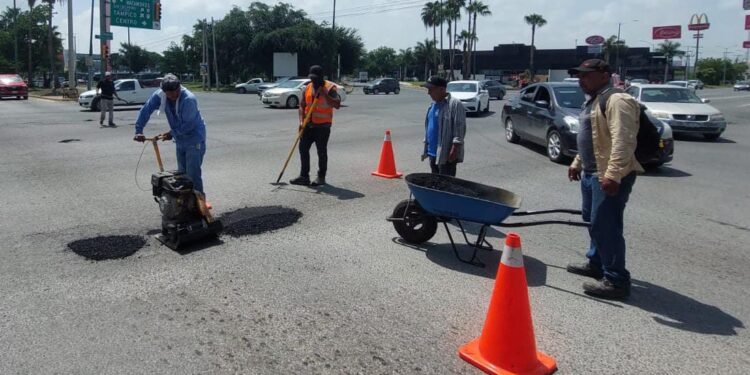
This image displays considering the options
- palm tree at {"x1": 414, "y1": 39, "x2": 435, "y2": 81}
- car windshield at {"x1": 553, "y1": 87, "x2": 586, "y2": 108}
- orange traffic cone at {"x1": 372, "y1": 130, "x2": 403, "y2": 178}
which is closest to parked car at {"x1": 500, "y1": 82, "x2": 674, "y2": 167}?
car windshield at {"x1": 553, "y1": 87, "x2": 586, "y2": 108}

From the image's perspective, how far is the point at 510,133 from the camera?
14484mm

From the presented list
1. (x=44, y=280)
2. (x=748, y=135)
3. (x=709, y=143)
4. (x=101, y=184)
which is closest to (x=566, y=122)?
(x=709, y=143)

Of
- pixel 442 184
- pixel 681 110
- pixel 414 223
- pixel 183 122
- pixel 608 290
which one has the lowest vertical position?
pixel 608 290

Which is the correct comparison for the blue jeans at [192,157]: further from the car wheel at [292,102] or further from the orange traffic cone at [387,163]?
the car wheel at [292,102]

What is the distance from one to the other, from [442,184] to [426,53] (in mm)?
Result: 104900

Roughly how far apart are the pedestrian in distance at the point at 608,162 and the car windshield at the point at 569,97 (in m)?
7.34

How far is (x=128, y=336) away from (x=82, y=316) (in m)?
0.54

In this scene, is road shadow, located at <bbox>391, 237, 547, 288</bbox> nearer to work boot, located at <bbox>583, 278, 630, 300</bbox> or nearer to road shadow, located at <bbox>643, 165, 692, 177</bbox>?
work boot, located at <bbox>583, 278, 630, 300</bbox>

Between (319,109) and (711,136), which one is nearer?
(319,109)

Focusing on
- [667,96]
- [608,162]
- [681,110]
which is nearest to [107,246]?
[608,162]

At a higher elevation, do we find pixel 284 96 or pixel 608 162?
pixel 284 96

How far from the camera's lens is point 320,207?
7.20m

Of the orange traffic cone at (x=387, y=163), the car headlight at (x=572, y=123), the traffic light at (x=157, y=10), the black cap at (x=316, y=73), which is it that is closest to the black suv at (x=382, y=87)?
the traffic light at (x=157, y=10)

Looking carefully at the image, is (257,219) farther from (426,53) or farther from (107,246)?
(426,53)
